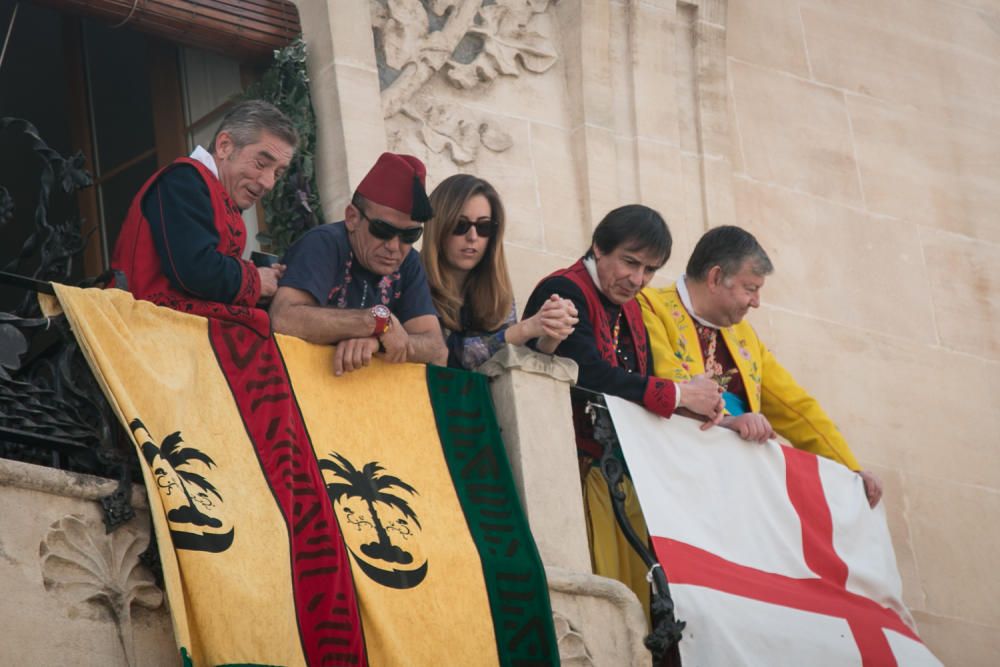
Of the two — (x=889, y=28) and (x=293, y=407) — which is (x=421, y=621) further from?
(x=889, y=28)

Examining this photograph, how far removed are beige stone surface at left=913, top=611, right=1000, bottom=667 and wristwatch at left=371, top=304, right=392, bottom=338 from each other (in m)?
4.52

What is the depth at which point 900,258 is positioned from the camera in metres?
12.1

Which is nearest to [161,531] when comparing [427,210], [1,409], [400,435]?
[1,409]

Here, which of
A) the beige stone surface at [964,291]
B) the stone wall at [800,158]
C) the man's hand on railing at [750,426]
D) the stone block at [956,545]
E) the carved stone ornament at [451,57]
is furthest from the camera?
the beige stone surface at [964,291]

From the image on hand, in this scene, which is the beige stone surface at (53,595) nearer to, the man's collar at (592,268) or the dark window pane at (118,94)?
the man's collar at (592,268)

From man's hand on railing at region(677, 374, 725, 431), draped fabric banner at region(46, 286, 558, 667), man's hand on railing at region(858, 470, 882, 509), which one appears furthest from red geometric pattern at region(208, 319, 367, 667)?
man's hand on railing at region(858, 470, 882, 509)

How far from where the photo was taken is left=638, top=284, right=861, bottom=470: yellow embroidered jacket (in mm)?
8930

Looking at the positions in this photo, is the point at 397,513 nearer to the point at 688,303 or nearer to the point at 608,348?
the point at 608,348

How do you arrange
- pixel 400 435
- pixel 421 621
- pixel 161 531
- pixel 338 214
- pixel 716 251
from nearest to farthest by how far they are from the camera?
pixel 161 531 → pixel 421 621 → pixel 400 435 → pixel 716 251 → pixel 338 214

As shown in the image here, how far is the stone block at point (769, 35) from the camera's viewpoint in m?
12.0


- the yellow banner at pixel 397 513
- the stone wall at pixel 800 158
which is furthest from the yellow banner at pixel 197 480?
the stone wall at pixel 800 158

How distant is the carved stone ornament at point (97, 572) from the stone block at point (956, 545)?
18.3 ft

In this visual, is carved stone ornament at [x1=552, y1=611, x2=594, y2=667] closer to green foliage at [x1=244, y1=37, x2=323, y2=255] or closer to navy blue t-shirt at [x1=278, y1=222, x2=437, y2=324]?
navy blue t-shirt at [x1=278, y1=222, x2=437, y2=324]

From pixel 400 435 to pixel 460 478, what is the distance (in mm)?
260
